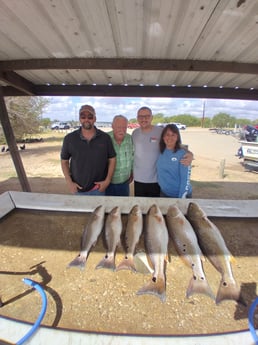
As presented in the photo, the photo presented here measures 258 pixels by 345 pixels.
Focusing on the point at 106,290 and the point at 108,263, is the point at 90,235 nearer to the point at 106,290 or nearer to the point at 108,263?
the point at 108,263

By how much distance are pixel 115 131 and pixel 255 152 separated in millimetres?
12453

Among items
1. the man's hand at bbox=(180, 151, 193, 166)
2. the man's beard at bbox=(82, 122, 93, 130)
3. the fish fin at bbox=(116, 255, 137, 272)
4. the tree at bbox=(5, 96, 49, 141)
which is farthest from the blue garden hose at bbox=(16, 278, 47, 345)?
the tree at bbox=(5, 96, 49, 141)

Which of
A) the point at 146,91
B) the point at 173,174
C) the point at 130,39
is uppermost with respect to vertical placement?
the point at 130,39

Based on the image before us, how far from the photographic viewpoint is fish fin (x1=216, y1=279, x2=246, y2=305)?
132 cm

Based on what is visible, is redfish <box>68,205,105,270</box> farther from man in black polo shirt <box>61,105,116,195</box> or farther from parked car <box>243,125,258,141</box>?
parked car <box>243,125,258,141</box>

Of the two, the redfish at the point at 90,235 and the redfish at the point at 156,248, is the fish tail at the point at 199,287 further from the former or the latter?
the redfish at the point at 90,235

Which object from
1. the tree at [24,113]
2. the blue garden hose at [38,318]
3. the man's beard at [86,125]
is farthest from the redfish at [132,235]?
the tree at [24,113]

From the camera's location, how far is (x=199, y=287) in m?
1.39

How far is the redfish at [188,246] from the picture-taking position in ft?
4.57

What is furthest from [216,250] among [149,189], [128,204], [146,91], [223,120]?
[223,120]

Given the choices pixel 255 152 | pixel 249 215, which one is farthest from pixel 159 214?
pixel 255 152

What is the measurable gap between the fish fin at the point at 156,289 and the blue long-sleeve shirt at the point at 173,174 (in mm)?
1440

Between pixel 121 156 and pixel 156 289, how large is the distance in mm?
2011

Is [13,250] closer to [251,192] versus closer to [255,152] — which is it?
[251,192]
